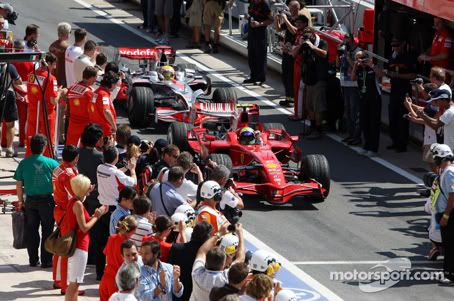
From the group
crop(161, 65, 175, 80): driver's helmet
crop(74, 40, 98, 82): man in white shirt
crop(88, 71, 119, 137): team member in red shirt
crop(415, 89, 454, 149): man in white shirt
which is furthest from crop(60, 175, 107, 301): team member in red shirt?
crop(161, 65, 175, 80): driver's helmet

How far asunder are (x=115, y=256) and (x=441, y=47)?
10.4 metres

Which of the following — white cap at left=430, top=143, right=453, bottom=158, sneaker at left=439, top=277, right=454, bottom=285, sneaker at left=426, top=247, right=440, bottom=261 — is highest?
white cap at left=430, top=143, right=453, bottom=158

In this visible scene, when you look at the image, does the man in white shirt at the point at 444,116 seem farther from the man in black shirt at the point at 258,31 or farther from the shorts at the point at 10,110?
the man in black shirt at the point at 258,31

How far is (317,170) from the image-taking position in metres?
20.1

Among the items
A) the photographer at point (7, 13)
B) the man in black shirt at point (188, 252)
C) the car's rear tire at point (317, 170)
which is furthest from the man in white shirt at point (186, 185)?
the photographer at point (7, 13)

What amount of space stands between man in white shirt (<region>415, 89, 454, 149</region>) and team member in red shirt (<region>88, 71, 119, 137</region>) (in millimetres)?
4395

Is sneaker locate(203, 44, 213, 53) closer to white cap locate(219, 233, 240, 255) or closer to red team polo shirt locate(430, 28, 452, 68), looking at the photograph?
red team polo shirt locate(430, 28, 452, 68)

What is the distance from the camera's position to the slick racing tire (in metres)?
21.7

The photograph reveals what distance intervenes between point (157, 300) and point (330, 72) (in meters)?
11.4

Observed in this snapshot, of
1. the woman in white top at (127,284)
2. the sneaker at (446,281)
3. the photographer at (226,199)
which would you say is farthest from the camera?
the sneaker at (446,281)

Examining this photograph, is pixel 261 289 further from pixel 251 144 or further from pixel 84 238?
pixel 251 144

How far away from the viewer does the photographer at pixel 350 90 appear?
77.0ft

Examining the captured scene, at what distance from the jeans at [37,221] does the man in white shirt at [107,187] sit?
593mm

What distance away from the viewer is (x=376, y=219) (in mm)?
19828
